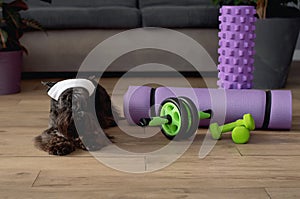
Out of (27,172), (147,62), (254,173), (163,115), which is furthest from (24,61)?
(254,173)

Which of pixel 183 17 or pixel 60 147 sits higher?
pixel 183 17

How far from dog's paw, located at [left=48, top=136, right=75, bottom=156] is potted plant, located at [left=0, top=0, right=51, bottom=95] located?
1041 mm

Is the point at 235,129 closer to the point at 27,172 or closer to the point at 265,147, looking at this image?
the point at 265,147

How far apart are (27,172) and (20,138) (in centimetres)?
39

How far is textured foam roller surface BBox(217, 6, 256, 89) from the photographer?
2432 millimetres

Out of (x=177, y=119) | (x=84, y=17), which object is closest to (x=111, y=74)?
(x=84, y=17)

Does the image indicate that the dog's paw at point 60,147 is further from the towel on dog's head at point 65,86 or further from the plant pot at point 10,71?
the plant pot at point 10,71

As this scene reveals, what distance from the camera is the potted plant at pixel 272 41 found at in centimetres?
269

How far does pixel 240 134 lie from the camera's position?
69.7 inches

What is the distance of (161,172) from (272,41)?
147cm

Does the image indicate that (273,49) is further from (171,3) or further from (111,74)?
(111,74)

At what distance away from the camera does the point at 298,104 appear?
7.93 feet

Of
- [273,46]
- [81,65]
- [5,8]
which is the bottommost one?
[81,65]

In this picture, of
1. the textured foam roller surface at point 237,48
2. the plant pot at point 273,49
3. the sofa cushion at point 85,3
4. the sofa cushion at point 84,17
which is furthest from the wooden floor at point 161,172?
the sofa cushion at point 85,3
